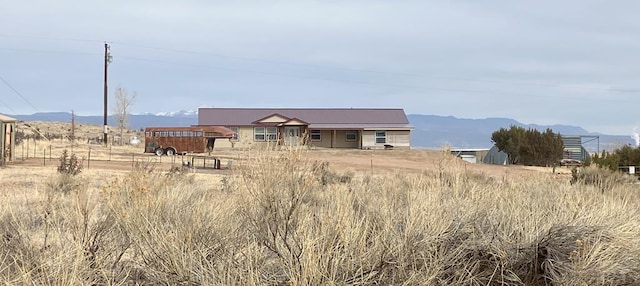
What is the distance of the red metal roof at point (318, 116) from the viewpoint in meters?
65.2

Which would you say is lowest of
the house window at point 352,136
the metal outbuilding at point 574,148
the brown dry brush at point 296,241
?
the brown dry brush at point 296,241

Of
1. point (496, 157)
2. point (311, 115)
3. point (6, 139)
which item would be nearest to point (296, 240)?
point (6, 139)

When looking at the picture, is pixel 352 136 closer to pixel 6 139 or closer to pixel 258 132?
pixel 258 132

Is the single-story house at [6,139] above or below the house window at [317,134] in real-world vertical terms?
below

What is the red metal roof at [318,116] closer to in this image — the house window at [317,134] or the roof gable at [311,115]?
the roof gable at [311,115]

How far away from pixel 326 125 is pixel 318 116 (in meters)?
3.33

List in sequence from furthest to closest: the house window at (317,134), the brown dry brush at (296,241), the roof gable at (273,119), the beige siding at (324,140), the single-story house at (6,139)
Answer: the beige siding at (324,140), the house window at (317,134), the roof gable at (273,119), the single-story house at (6,139), the brown dry brush at (296,241)

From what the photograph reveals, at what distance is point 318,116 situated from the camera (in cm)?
6869

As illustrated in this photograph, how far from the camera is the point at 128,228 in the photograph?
6.63 metres

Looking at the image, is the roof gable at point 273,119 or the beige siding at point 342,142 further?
the beige siding at point 342,142

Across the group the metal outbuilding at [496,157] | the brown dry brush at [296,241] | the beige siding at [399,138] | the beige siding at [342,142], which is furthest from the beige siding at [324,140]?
the brown dry brush at [296,241]

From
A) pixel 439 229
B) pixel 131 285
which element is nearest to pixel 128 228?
pixel 131 285

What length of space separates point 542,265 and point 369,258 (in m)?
2.22

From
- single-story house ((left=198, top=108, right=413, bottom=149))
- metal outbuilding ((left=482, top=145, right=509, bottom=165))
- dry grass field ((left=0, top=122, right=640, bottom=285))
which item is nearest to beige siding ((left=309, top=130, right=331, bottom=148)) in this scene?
single-story house ((left=198, top=108, right=413, bottom=149))
